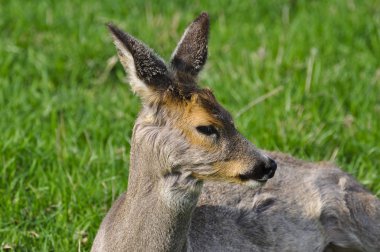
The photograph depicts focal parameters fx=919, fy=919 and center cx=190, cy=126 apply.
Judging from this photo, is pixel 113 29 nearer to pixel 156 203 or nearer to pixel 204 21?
pixel 204 21

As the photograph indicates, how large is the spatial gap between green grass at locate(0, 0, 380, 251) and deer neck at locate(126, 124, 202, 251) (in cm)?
94

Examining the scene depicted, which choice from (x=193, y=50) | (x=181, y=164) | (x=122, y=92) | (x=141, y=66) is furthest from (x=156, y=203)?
(x=122, y=92)

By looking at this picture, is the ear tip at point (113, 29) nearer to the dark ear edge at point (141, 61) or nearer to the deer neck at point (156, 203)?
the dark ear edge at point (141, 61)

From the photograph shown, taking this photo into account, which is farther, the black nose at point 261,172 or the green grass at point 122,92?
the green grass at point 122,92

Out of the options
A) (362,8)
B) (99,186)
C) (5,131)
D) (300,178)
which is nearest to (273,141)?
(300,178)

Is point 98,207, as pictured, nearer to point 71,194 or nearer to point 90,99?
point 71,194

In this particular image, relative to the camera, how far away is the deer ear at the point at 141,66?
4.64m

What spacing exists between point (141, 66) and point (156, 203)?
2.40ft

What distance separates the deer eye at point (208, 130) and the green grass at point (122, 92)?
58.1 inches

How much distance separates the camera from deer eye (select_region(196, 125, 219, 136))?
4672mm

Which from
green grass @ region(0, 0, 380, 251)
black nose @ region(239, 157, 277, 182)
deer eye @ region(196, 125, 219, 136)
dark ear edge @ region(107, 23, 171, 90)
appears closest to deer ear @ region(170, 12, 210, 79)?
dark ear edge @ region(107, 23, 171, 90)

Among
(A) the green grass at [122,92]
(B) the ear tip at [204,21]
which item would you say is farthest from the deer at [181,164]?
(A) the green grass at [122,92]

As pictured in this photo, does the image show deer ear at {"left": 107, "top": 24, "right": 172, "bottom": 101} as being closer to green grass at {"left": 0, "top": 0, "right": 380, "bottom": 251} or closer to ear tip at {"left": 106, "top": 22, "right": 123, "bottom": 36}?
ear tip at {"left": 106, "top": 22, "right": 123, "bottom": 36}

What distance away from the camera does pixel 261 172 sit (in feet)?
15.4
